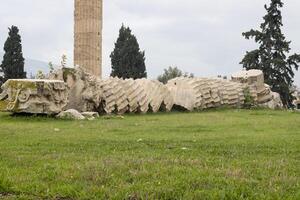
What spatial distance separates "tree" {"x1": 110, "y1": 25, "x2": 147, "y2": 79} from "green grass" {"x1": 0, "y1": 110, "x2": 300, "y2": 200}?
114 ft

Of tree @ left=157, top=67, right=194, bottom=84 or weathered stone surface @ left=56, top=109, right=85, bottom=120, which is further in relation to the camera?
tree @ left=157, top=67, right=194, bottom=84

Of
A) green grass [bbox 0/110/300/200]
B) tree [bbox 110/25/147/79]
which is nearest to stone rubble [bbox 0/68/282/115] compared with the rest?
green grass [bbox 0/110/300/200]

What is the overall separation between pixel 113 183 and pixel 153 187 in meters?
0.51

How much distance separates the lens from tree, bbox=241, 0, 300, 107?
33.6 metres

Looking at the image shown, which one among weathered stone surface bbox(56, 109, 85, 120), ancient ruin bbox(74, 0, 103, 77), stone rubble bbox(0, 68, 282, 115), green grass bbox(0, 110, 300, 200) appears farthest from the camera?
ancient ruin bbox(74, 0, 103, 77)

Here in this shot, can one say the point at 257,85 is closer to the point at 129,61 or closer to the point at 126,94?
the point at 126,94

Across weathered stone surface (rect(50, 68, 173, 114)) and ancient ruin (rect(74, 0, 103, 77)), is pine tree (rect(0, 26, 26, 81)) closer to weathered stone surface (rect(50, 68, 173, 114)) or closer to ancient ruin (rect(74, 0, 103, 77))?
ancient ruin (rect(74, 0, 103, 77))

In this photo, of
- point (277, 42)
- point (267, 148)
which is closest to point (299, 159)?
point (267, 148)

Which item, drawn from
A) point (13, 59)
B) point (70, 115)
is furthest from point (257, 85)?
point (13, 59)

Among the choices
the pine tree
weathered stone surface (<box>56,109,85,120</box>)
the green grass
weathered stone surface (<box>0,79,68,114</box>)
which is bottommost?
the green grass

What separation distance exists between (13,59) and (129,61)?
11.7 metres

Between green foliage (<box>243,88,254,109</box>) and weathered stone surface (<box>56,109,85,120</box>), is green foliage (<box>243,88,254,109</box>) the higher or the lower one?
the higher one

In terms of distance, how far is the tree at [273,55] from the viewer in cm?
3362

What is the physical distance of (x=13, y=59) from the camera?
3897cm
